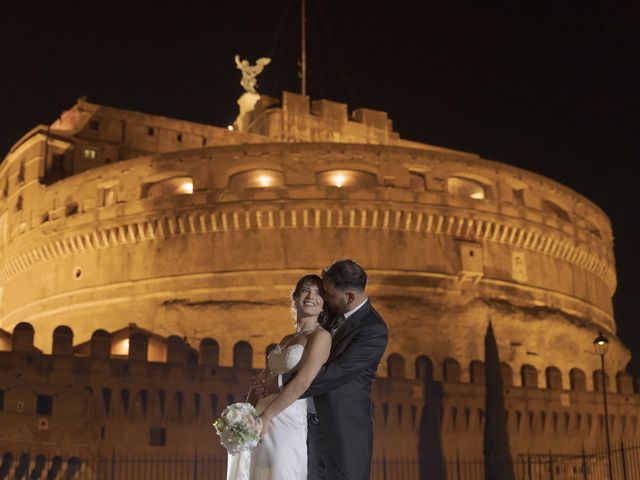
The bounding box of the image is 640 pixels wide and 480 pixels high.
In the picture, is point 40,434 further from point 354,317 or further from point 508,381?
point 354,317

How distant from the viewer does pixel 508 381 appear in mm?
21125

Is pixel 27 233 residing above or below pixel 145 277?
above

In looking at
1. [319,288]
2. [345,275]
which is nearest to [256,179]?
[319,288]

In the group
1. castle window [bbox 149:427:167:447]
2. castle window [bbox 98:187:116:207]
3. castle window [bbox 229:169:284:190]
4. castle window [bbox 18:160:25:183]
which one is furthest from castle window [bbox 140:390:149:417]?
castle window [bbox 18:160:25:183]

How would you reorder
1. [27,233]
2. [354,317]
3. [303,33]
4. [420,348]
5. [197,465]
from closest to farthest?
1. [354,317]
2. [197,465]
3. [420,348]
4. [27,233]
5. [303,33]

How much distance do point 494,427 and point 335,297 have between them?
15.3m

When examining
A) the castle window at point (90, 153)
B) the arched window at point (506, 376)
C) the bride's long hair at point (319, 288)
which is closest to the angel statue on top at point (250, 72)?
the castle window at point (90, 153)

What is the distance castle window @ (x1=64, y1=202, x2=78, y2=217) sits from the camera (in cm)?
2961

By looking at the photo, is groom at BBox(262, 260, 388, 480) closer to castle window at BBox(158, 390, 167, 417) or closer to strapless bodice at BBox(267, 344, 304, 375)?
strapless bodice at BBox(267, 344, 304, 375)

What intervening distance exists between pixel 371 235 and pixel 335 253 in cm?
113

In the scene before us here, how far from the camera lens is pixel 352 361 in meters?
4.51

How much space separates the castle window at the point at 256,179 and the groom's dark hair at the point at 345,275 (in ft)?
77.9

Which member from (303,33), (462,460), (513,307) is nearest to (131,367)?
(462,460)

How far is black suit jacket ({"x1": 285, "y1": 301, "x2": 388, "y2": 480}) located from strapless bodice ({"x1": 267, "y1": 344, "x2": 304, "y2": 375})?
0.13 metres
